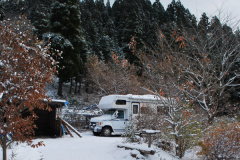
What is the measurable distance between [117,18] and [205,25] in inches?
2135

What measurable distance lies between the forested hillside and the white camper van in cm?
135

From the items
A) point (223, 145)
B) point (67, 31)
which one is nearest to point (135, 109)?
point (223, 145)

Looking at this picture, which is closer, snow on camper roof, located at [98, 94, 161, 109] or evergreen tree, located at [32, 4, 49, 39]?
snow on camper roof, located at [98, 94, 161, 109]

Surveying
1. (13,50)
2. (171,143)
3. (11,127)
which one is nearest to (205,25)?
(171,143)

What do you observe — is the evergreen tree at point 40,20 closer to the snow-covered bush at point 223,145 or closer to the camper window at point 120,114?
the camper window at point 120,114

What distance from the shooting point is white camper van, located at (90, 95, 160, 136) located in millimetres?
14617

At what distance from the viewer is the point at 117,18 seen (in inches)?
2500

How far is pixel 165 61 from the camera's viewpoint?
383 inches

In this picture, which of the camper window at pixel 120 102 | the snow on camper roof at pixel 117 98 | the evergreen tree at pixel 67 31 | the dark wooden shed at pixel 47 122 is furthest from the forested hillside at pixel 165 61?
the dark wooden shed at pixel 47 122

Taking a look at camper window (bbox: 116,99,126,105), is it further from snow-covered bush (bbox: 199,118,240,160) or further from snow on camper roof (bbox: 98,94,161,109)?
snow-covered bush (bbox: 199,118,240,160)

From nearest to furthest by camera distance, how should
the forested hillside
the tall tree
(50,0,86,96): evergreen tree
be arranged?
the tall tree → the forested hillside → (50,0,86,96): evergreen tree

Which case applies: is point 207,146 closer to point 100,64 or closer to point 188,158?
point 188,158

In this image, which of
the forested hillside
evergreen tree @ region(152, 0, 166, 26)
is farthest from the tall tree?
evergreen tree @ region(152, 0, 166, 26)

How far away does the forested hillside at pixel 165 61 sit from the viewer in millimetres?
8938
